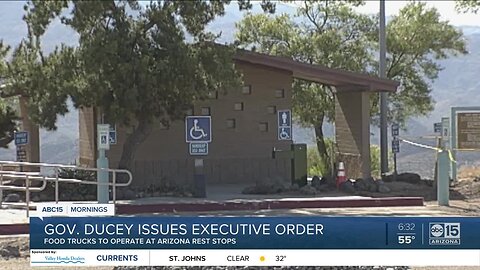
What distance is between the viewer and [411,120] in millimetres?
39344

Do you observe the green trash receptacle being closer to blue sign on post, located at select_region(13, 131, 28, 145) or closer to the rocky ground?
the rocky ground

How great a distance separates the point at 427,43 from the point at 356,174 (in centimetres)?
985

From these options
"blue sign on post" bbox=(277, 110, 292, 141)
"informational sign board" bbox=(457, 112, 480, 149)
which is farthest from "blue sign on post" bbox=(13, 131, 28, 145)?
"informational sign board" bbox=(457, 112, 480, 149)

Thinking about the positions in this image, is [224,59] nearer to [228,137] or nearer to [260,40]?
[228,137]

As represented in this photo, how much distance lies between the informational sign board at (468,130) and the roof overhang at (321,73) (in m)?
4.46

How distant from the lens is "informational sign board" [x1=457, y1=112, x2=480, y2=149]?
61.5 ft

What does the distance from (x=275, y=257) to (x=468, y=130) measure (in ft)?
38.8

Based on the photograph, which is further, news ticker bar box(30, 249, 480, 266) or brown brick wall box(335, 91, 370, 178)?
brown brick wall box(335, 91, 370, 178)

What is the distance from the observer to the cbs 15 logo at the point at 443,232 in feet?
26.5

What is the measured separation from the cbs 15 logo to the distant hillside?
13.6 meters

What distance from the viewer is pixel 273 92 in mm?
23828

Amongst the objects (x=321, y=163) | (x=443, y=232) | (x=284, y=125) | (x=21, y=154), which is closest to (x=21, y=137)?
(x=21, y=154)

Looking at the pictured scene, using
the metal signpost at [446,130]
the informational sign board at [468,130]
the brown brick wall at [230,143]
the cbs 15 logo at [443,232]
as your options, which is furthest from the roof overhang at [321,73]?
the cbs 15 logo at [443,232]

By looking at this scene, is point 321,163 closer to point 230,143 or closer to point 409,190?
point 230,143
